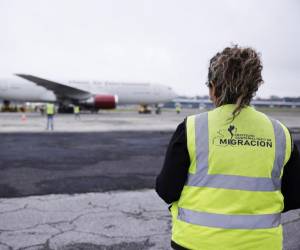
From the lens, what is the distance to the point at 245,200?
5.96 ft

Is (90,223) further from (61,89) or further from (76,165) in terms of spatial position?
(61,89)

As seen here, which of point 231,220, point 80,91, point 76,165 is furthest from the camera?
point 80,91

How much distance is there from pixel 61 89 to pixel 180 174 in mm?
36054

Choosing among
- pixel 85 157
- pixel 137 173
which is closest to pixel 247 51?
pixel 137 173

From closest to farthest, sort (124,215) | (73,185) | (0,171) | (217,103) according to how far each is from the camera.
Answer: (217,103)
(124,215)
(73,185)
(0,171)

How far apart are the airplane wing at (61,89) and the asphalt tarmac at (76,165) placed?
22.7 m

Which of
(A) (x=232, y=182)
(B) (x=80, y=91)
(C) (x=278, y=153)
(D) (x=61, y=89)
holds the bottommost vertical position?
(A) (x=232, y=182)

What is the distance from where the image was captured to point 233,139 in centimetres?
181

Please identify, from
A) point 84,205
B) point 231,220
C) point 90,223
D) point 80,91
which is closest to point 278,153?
point 231,220

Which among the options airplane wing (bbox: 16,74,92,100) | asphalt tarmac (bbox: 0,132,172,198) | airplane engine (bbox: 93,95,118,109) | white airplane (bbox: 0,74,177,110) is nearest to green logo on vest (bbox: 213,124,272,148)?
asphalt tarmac (bbox: 0,132,172,198)

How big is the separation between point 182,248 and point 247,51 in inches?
38.8

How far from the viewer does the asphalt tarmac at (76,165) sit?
6.61m

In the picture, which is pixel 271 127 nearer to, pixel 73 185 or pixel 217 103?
pixel 217 103

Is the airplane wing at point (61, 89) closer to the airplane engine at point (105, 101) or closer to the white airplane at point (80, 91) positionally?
the white airplane at point (80, 91)
